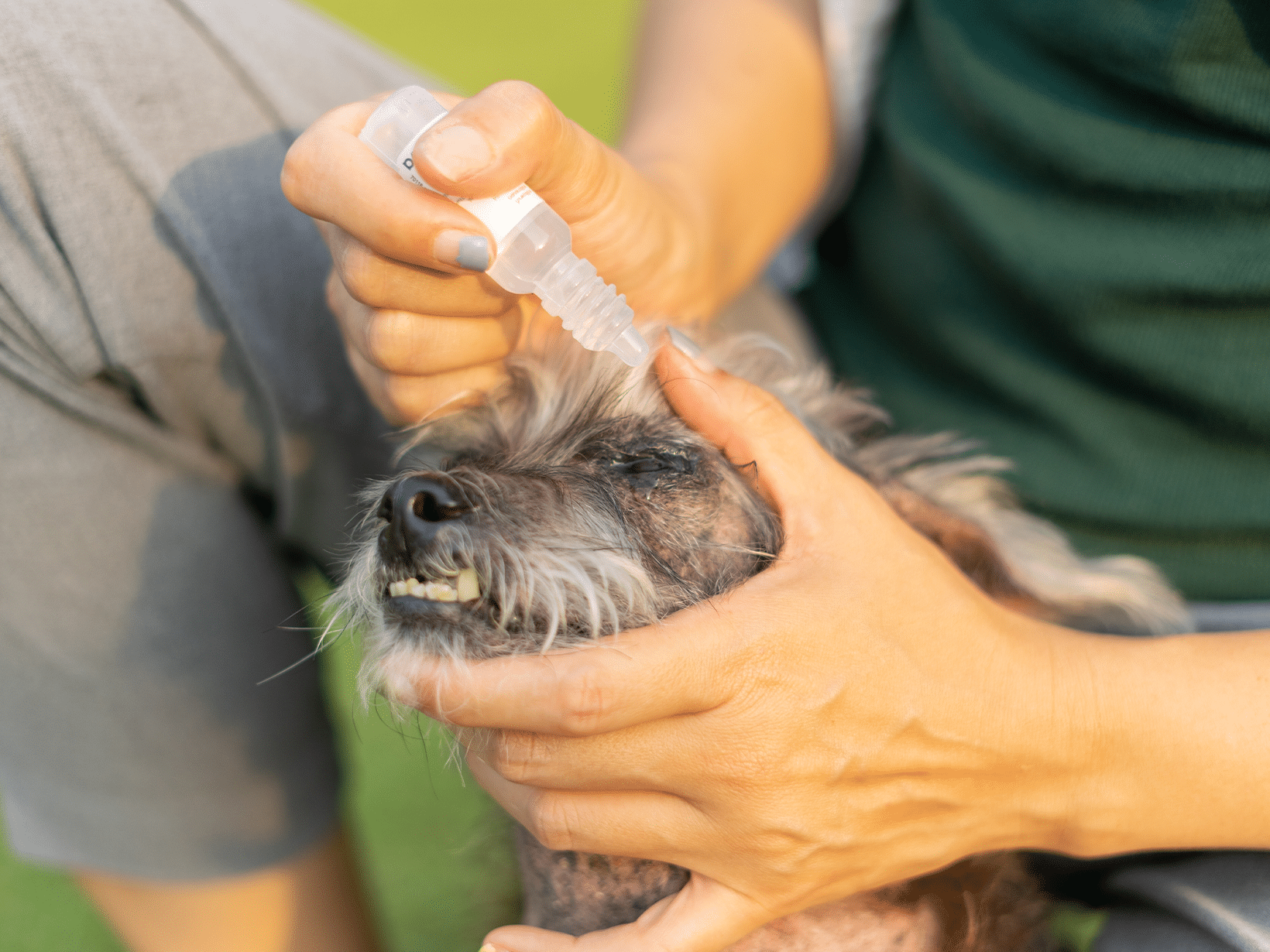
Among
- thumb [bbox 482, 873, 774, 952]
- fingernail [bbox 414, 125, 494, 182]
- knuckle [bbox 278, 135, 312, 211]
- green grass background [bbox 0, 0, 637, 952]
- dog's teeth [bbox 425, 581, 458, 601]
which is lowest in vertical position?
green grass background [bbox 0, 0, 637, 952]

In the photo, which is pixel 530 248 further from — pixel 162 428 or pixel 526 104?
pixel 162 428

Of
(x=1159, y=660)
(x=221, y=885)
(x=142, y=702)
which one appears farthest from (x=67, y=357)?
(x=1159, y=660)

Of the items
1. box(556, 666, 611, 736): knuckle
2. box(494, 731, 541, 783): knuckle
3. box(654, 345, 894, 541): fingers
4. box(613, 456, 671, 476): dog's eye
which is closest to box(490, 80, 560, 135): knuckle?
box(654, 345, 894, 541): fingers

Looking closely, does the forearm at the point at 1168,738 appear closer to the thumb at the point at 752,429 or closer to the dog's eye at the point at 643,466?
the thumb at the point at 752,429

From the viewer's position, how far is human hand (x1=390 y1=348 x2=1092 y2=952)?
46.9 inches

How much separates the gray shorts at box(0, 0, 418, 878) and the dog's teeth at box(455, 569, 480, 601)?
2.08 feet

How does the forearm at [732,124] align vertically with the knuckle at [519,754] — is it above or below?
above

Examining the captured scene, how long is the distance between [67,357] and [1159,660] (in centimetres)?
180

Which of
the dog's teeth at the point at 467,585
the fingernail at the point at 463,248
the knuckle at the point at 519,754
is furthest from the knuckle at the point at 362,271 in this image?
the knuckle at the point at 519,754

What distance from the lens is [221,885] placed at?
72.6 inches

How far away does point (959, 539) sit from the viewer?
163 cm

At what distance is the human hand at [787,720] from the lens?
1.19m

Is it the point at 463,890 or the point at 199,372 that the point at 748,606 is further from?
the point at 463,890

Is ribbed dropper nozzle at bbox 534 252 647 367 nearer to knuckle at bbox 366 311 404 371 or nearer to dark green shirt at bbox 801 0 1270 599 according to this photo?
knuckle at bbox 366 311 404 371
